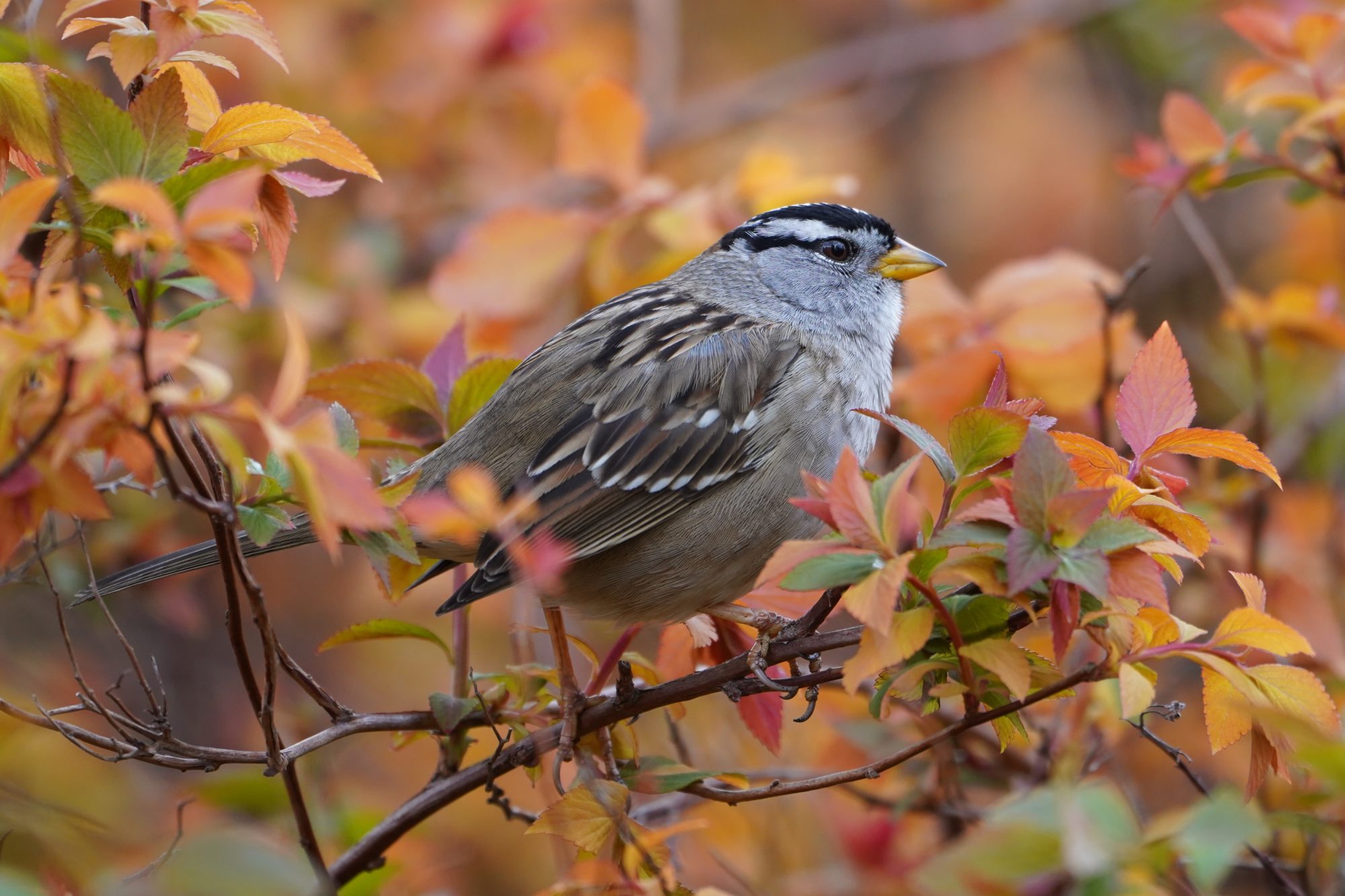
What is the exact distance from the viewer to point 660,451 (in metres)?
2.21

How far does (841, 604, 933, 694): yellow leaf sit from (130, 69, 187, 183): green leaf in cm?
88

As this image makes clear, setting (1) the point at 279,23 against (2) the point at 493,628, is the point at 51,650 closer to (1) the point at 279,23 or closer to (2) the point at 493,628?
(2) the point at 493,628

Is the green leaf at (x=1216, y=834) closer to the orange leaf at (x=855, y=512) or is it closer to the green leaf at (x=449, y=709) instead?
the orange leaf at (x=855, y=512)

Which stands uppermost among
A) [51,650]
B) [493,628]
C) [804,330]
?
[804,330]

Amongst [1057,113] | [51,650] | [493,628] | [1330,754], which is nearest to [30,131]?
[1330,754]

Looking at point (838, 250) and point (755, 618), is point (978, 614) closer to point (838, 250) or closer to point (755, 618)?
point (755, 618)

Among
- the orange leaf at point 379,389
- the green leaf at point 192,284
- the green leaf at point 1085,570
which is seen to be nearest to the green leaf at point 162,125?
the green leaf at point 192,284

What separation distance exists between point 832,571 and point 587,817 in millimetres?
492

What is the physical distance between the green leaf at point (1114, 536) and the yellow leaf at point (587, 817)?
0.63 metres

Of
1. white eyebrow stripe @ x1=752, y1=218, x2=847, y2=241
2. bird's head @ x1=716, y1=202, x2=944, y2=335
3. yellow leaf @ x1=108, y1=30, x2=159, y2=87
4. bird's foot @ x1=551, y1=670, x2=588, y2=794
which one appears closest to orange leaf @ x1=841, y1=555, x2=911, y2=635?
bird's foot @ x1=551, y1=670, x2=588, y2=794

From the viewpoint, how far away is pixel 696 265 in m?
2.85

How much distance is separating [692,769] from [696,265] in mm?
1455

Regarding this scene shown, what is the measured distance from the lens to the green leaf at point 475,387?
1.96 metres

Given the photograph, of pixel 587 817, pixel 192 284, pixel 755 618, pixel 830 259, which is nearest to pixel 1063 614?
pixel 587 817
